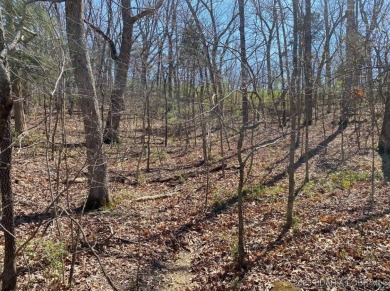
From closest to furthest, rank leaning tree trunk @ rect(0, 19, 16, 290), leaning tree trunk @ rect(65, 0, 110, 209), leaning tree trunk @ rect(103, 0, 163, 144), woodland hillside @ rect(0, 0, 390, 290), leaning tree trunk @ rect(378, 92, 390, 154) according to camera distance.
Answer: leaning tree trunk @ rect(0, 19, 16, 290) → woodland hillside @ rect(0, 0, 390, 290) → leaning tree trunk @ rect(65, 0, 110, 209) → leaning tree trunk @ rect(378, 92, 390, 154) → leaning tree trunk @ rect(103, 0, 163, 144)

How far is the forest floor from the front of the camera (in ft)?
13.6

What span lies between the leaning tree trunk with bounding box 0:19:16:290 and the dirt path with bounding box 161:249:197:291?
191 centimetres

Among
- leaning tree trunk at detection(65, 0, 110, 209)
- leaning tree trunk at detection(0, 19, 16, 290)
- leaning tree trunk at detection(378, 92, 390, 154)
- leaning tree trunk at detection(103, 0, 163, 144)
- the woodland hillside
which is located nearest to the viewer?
leaning tree trunk at detection(0, 19, 16, 290)

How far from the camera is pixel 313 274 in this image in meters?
4.11

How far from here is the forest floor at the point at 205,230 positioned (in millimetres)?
4152

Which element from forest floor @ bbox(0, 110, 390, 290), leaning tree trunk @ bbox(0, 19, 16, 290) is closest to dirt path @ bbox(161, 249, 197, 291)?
forest floor @ bbox(0, 110, 390, 290)

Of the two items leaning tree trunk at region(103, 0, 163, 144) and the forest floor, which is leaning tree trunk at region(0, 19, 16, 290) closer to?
the forest floor

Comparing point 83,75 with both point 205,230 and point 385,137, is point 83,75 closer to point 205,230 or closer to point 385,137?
point 205,230

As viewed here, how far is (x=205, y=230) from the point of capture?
19.5ft

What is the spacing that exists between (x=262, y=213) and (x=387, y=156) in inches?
221

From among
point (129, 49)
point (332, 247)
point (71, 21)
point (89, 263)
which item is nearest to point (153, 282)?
point (89, 263)

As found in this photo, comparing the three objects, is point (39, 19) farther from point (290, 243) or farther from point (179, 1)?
point (179, 1)

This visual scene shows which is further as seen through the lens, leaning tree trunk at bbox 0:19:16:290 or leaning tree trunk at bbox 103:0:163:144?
leaning tree trunk at bbox 103:0:163:144

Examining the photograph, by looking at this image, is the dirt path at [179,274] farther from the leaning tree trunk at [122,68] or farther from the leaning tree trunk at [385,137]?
the leaning tree trunk at [385,137]
